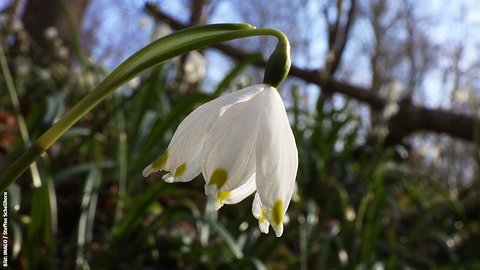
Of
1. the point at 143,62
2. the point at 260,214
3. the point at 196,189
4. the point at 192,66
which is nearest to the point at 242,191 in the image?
the point at 260,214

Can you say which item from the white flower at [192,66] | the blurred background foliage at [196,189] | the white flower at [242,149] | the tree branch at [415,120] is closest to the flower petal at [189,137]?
the white flower at [242,149]

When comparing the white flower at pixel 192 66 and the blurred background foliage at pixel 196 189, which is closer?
the blurred background foliage at pixel 196 189

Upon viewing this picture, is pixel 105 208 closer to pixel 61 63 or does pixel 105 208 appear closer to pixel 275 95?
pixel 275 95

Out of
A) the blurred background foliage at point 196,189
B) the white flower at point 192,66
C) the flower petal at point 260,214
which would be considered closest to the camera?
the flower petal at point 260,214

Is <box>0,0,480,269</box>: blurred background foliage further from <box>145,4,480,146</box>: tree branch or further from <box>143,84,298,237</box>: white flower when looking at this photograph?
<box>143,84,298,237</box>: white flower

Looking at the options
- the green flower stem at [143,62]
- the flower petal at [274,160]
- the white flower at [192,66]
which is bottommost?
the white flower at [192,66]

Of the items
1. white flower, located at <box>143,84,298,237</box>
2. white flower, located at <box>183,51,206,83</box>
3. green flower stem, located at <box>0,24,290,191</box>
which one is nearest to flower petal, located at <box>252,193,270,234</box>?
white flower, located at <box>143,84,298,237</box>

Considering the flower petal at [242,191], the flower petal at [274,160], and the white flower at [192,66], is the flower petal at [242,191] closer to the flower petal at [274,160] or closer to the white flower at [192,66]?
the flower petal at [274,160]
